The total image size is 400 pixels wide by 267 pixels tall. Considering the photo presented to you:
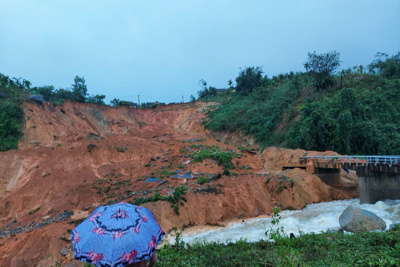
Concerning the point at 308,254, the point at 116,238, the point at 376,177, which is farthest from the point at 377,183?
the point at 116,238


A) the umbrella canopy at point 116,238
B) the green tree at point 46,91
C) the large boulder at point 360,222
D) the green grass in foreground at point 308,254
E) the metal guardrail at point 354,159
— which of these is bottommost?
the large boulder at point 360,222

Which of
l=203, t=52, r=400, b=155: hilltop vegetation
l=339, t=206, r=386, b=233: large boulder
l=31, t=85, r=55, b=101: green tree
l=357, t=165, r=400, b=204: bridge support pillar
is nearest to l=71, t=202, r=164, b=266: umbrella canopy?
l=339, t=206, r=386, b=233: large boulder

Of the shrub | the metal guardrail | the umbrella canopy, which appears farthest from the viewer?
the shrub

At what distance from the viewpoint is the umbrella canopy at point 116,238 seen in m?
3.02

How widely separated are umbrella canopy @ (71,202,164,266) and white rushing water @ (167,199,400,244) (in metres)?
A: 9.96

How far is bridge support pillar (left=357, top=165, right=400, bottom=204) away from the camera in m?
16.2

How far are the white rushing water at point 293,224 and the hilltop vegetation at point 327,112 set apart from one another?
9.30 metres

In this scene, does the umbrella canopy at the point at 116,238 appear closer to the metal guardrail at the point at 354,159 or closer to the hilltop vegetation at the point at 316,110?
the metal guardrail at the point at 354,159

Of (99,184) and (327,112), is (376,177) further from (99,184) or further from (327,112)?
(99,184)

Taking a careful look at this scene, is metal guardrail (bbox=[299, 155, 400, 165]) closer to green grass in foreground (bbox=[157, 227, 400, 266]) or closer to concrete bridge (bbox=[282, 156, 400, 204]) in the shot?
concrete bridge (bbox=[282, 156, 400, 204])

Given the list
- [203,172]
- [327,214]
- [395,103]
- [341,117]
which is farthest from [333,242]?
[395,103]

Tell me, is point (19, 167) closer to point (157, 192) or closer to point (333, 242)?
point (157, 192)

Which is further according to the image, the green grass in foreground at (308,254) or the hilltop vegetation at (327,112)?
the hilltop vegetation at (327,112)

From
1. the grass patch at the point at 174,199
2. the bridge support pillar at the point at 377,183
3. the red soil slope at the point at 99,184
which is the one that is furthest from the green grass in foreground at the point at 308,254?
the bridge support pillar at the point at 377,183
